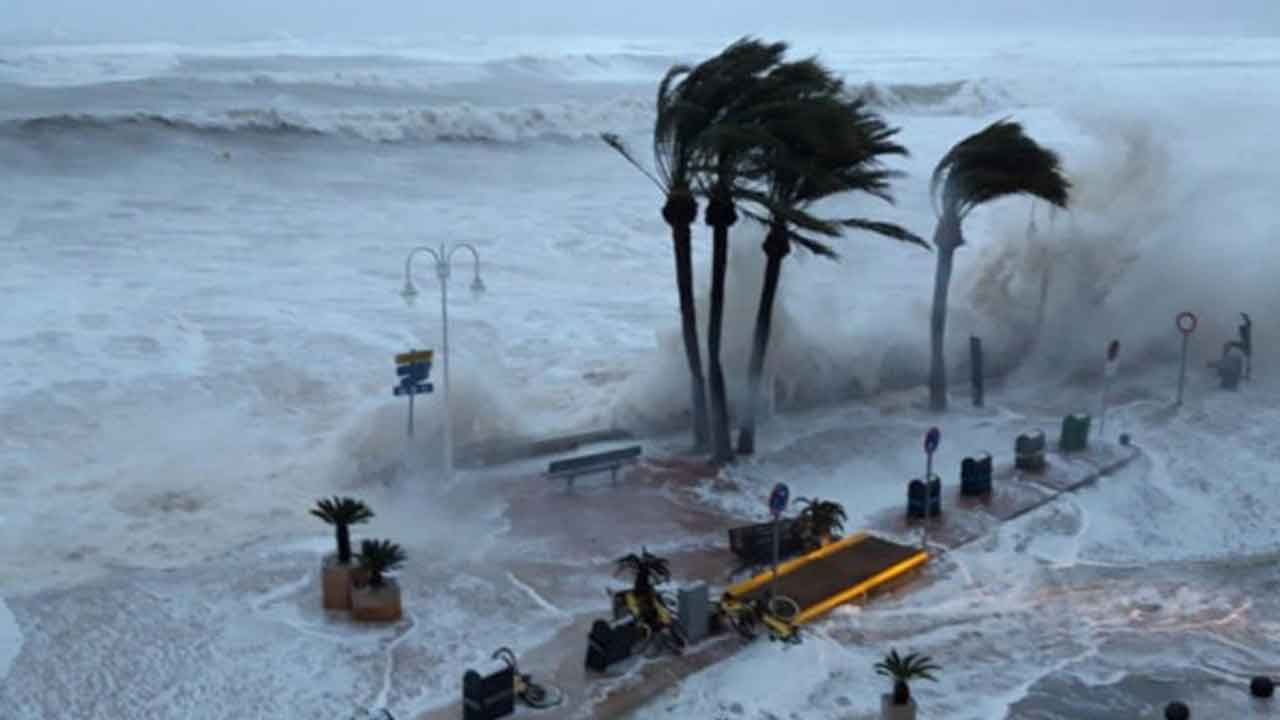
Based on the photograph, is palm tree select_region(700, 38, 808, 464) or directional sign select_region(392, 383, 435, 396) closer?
directional sign select_region(392, 383, 435, 396)

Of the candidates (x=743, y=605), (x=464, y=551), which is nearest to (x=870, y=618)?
(x=743, y=605)

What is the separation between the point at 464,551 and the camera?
1672 cm

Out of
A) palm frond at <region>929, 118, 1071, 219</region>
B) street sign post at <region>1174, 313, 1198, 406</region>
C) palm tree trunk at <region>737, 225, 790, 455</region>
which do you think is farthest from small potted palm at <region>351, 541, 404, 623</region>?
street sign post at <region>1174, 313, 1198, 406</region>

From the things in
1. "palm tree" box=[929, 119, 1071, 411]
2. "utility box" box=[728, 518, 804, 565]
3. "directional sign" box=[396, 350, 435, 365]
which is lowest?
"utility box" box=[728, 518, 804, 565]

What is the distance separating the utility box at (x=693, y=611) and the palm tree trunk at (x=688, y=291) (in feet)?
20.3

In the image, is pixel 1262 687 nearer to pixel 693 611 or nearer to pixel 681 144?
pixel 693 611

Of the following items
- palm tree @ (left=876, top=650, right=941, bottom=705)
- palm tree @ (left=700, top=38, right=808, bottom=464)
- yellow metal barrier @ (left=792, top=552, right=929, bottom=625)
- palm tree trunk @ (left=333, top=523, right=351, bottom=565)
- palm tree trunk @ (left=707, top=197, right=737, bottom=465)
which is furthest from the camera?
palm tree trunk @ (left=707, top=197, right=737, bottom=465)

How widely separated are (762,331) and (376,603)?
27.9ft

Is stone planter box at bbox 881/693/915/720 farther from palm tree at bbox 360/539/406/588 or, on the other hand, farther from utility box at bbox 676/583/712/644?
palm tree at bbox 360/539/406/588

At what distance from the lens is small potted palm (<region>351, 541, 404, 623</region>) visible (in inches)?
571

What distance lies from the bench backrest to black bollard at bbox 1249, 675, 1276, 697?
355 inches

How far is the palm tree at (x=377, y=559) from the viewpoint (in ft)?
47.6

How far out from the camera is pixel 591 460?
63.0 ft

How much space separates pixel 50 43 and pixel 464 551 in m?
135
